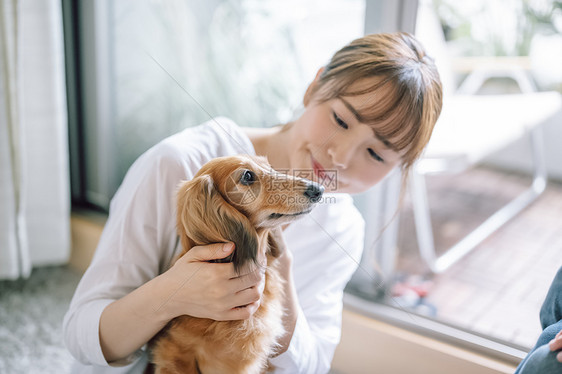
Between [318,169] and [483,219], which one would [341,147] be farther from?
[483,219]

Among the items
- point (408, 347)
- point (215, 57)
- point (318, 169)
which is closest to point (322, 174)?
point (318, 169)

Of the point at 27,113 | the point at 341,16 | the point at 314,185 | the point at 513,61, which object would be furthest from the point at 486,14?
the point at 27,113

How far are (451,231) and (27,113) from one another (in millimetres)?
1950

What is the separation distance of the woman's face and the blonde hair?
2 centimetres

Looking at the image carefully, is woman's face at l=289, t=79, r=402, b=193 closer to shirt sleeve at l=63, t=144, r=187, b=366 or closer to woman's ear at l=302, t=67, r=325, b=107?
woman's ear at l=302, t=67, r=325, b=107

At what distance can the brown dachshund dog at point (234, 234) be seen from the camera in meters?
0.73

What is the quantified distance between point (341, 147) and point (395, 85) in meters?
0.14

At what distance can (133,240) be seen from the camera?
89cm

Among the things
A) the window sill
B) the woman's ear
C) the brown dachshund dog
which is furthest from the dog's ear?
the window sill

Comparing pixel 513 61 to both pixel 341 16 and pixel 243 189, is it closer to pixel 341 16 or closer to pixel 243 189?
pixel 341 16

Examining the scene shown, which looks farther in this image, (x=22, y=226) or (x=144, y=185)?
(x=22, y=226)

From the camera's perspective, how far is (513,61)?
1949mm

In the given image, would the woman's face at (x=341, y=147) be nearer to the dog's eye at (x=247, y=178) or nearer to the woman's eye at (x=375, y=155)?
the woman's eye at (x=375, y=155)

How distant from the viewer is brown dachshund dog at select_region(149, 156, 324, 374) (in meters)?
0.73
